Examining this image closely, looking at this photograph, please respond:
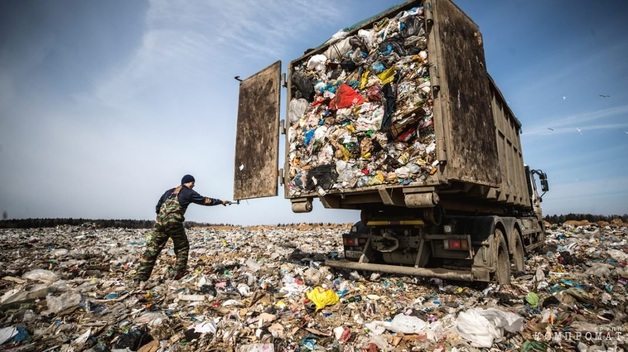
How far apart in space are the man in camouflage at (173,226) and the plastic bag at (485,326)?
3.67 metres

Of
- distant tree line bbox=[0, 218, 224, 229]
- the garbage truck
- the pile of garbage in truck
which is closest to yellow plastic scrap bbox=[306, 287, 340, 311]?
the garbage truck

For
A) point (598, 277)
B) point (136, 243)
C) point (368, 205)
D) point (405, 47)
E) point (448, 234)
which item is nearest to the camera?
point (405, 47)

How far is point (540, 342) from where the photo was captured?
237 centimetres

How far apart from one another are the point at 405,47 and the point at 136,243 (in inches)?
374

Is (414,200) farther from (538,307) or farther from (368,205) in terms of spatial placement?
(538,307)

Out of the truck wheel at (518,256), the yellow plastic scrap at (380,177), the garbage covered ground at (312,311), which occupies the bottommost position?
the garbage covered ground at (312,311)

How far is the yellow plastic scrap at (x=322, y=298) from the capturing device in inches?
133

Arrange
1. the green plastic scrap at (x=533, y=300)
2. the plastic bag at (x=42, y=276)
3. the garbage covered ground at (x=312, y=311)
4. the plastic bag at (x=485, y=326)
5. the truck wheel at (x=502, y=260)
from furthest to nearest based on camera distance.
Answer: the plastic bag at (x=42, y=276)
the truck wheel at (x=502, y=260)
the green plastic scrap at (x=533, y=300)
the garbage covered ground at (x=312, y=311)
the plastic bag at (x=485, y=326)

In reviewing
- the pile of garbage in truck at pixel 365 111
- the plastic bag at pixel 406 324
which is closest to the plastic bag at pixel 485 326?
the plastic bag at pixel 406 324

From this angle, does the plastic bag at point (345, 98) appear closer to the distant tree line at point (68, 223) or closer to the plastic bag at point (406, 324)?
the plastic bag at point (406, 324)

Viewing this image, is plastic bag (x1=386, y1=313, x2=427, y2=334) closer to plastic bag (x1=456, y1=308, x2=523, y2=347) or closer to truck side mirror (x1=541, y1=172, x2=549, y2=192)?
plastic bag (x1=456, y1=308, x2=523, y2=347)

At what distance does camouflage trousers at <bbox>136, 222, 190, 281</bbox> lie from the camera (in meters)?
4.45

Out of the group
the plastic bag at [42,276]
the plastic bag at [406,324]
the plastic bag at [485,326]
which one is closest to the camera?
the plastic bag at [485,326]

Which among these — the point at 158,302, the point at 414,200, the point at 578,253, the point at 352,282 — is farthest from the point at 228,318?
the point at 578,253
